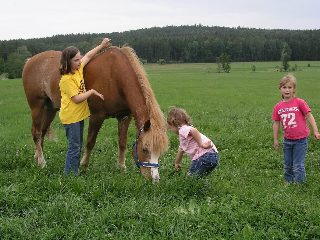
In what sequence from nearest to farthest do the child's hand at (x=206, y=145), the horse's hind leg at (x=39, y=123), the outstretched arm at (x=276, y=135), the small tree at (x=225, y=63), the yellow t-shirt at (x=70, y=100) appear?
the child's hand at (x=206, y=145) → the yellow t-shirt at (x=70, y=100) → the outstretched arm at (x=276, y=135) → the horse's hind leg at (x=39, y=123) → the small tree at (x=225, y=63)

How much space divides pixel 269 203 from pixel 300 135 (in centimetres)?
179

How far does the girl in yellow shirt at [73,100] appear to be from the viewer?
466cm

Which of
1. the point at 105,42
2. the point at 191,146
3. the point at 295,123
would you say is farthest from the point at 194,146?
the point at 105,42

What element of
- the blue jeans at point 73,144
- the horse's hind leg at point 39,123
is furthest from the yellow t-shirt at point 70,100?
the horse's hind leg at point 39,123

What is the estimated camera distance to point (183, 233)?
122 inches

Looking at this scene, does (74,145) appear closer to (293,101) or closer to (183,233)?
(183,233)

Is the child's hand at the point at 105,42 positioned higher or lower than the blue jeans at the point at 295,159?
higher

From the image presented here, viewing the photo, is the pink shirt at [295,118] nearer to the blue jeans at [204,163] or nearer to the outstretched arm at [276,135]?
the outstretched arm at [276,135]

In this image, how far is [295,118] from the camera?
196 inches

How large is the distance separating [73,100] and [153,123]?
127 cm

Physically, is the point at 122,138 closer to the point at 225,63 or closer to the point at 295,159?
the point at 295,159

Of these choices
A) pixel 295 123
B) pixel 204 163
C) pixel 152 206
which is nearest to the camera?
pixel 152 206

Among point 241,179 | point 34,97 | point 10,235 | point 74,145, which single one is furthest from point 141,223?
point 34,97

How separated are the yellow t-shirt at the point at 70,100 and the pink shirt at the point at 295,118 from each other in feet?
10.8
